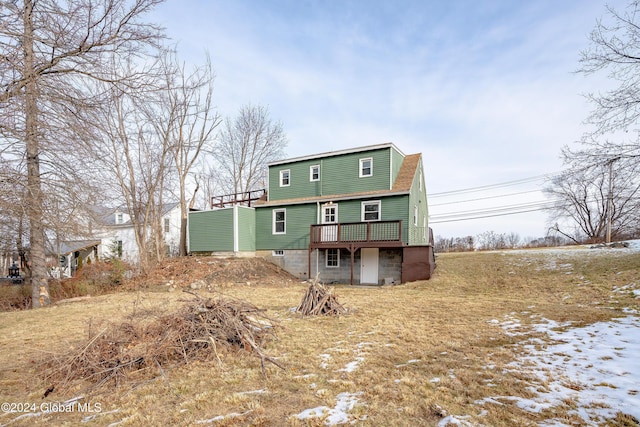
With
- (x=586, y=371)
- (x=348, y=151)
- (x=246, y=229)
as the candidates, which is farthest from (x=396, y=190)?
(x=586, y=371)

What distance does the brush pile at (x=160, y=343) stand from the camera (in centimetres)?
423

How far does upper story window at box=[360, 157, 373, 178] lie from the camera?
16859 mm

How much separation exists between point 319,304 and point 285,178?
41.4 ft

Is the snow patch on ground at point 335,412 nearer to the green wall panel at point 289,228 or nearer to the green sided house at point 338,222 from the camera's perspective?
the green sided house at point 338,222

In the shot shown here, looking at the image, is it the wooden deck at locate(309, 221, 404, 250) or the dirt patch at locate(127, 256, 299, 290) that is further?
the dirt patch at locate(127, 256, 299, 290)

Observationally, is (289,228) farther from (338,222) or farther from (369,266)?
(369,266)

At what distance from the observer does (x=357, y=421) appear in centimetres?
293

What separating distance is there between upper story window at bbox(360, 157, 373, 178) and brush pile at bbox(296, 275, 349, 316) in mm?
10023

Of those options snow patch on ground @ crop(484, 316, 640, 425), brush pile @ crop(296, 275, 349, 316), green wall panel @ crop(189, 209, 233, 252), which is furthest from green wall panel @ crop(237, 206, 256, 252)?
snow patch on ground @ crop(484, 316, 640, 425)

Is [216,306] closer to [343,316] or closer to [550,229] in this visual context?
[343,316]

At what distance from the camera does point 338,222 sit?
16.5 meters

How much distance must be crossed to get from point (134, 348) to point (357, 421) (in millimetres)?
3495

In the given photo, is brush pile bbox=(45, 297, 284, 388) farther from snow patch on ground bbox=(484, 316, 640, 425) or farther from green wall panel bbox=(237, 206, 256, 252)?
green wall panel bbox=(237, 206, 256, 252)

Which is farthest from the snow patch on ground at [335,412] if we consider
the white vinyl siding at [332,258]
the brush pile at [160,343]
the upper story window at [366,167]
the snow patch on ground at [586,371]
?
the upper story window at [366,167]
